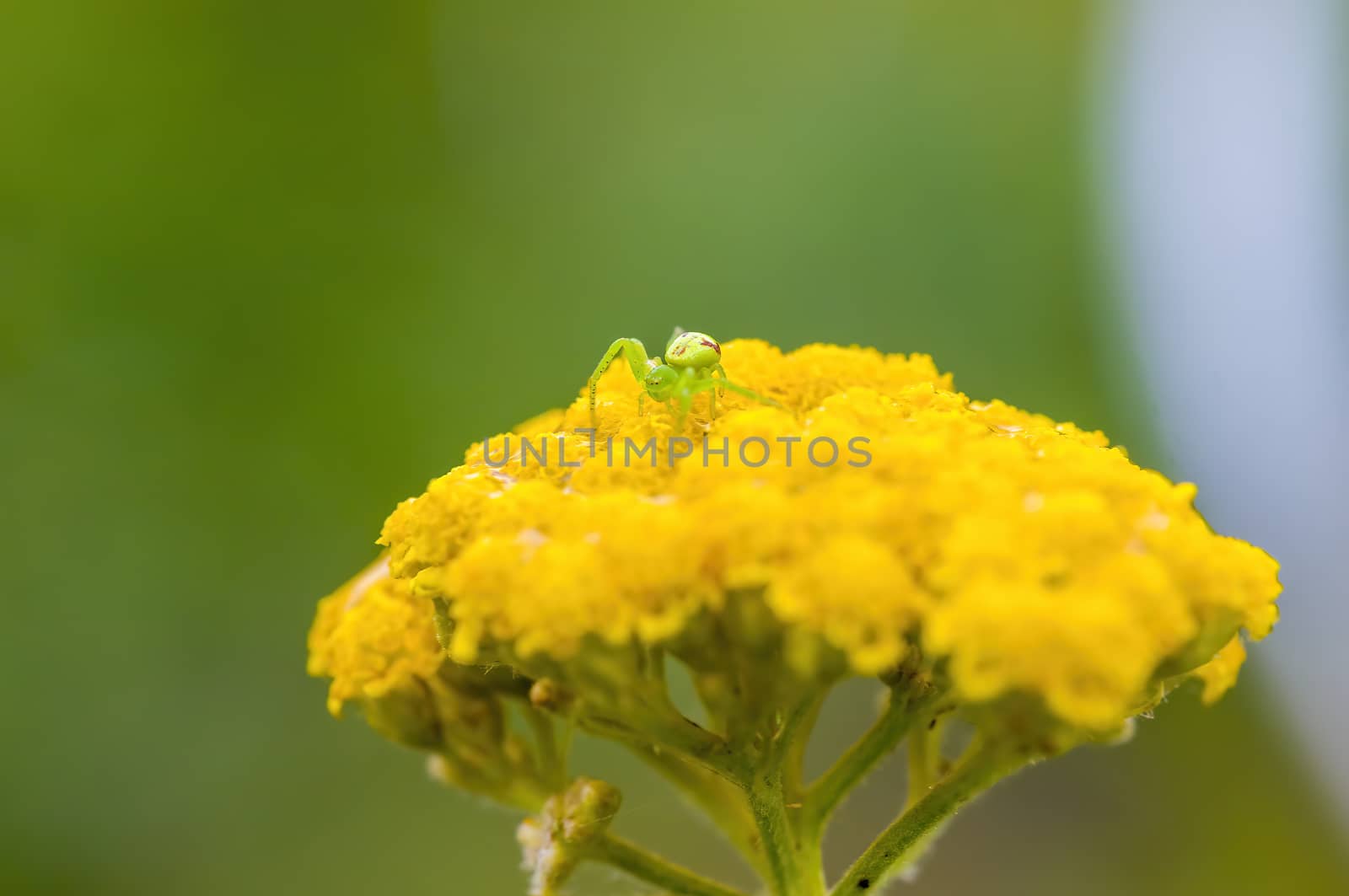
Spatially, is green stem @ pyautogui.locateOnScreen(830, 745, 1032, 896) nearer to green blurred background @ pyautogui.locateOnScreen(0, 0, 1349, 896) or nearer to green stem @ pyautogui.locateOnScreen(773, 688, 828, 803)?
green stem @ pyautogui.locateOnScreen(773, 688, 828, 803)

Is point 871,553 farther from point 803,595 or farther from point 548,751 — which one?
point 548,751

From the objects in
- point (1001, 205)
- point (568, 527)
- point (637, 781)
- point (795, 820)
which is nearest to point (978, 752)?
point (795, 820)

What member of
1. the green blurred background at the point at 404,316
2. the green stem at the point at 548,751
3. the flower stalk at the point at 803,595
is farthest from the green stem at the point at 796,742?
the green blurred background at the point at 404,316

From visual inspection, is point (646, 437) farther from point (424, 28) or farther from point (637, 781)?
point (424, 28)

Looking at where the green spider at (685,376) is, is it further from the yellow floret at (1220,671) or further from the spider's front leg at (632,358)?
the yellow floret at (1220,671)

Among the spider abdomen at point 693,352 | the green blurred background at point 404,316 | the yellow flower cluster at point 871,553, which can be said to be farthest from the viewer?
the green blurred background at point 404,316

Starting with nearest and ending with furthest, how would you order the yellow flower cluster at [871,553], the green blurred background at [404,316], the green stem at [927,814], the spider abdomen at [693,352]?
the yellow flower cluster at [871,553]
the green stem at [927,814]
the spider abdomen at [693,352]
the green blurred background at [404,316]

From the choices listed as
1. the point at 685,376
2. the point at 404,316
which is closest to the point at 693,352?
the point at 685,376
